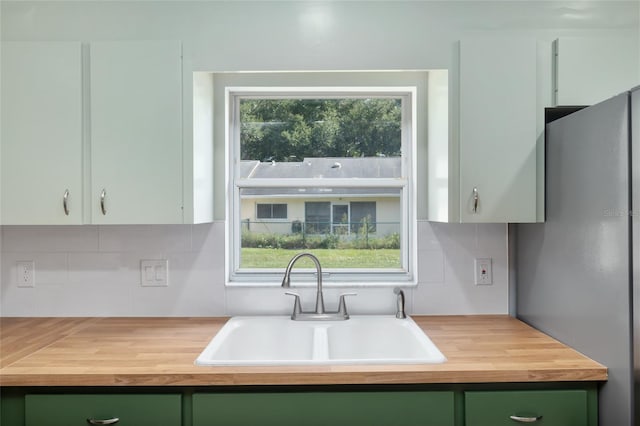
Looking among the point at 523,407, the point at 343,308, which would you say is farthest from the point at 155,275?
the point at 523,407

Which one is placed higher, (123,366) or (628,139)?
(628,139)

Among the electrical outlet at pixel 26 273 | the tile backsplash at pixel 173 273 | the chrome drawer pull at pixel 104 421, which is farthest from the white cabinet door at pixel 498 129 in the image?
the electrical outlet at pixel 26 273

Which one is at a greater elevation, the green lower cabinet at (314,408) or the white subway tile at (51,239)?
the white subway tile at (51,239)

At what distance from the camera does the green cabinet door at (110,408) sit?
1424mm

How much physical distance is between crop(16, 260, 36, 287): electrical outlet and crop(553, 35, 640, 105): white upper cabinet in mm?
2407

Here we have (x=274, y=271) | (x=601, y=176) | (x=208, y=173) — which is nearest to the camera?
(x=601, y=176)

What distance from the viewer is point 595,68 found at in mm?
1756

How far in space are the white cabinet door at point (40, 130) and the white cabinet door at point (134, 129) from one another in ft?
0.26

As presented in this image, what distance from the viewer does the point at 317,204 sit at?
2.27 meters

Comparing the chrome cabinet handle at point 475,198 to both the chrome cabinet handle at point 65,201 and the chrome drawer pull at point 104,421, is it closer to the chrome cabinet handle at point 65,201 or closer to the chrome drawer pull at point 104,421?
the chrome drawer pull at point 104,421

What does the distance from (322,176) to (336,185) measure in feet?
0.30

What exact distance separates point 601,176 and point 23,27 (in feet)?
7.26

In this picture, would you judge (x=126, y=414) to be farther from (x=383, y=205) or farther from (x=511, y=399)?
(x=383, y=205)

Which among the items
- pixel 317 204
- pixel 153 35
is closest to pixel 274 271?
pixel 317 204
